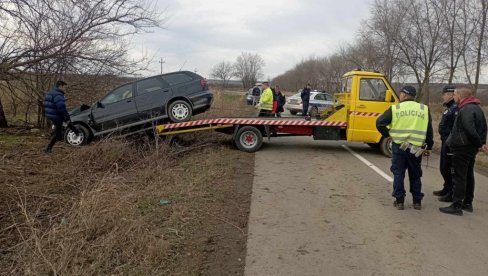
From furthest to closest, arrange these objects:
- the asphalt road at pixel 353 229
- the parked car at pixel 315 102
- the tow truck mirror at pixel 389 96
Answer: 1. the parked car at pixel 315 102
2. the tow truck mirror at pixel 389 96
3. the asphalt road at pixel 353 229

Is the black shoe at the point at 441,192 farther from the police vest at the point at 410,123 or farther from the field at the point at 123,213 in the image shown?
the field at the point at 123,213

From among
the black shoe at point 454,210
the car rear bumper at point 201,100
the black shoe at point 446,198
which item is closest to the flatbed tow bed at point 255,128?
the car rear bumper at point 201,100

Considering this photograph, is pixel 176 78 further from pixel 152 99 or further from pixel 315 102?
pixel 315 102

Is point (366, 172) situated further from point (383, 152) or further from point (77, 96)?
point (77, 96)

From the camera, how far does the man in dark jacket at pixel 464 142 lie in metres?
6.10

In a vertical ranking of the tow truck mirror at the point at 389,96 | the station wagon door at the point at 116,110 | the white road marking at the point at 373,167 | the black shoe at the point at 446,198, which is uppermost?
the tow truck mirror at the point at 389,96

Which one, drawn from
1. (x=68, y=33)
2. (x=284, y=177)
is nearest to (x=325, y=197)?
(x=284, y=177)

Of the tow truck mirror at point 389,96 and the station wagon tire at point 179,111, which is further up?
the tow truck mirror at point 389,96

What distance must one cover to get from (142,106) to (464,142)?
7.87m

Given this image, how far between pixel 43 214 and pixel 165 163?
3.52m

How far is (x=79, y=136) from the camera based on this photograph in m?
11.8

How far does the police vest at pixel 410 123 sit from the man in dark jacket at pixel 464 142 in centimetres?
47

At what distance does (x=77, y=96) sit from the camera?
14.9 m

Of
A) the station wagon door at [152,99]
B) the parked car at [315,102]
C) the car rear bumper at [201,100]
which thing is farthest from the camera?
the parked car at [315,102]
